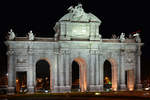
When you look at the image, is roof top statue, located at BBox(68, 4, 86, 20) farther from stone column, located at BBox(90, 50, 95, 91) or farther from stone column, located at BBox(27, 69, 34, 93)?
stone column, located at BBox(27, 69, 34, 93)

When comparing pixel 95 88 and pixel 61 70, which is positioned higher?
pixel 61 70

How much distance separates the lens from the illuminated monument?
56.7 meters

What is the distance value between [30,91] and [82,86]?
11948 millimetres

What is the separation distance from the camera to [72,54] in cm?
5878

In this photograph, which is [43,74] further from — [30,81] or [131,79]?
[131,79]

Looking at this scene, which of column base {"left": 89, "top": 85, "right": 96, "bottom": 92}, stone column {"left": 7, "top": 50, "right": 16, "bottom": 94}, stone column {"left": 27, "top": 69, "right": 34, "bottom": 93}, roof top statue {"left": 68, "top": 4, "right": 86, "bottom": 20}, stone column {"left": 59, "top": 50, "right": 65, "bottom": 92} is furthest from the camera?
roof top statue {"left": 68, "top": 4, "right": 86, "bottom": 20}

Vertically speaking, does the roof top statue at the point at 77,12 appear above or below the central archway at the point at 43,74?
above

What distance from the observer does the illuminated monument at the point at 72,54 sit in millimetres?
56688

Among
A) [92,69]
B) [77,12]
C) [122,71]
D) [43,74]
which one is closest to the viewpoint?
[77,12]

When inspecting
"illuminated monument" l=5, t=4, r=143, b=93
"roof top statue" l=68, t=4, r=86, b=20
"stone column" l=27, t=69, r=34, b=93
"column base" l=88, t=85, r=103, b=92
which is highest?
"roof top statue" l=68, t=4, r=86, b=20

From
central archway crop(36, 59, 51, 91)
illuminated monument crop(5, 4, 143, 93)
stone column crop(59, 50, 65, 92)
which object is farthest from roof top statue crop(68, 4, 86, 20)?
central archway crop(36, 59, 51, 91)

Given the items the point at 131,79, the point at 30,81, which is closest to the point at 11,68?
the point at 30,81

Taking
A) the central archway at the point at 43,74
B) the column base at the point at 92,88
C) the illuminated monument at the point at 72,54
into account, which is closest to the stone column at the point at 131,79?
the illuminated monument at the point at 72,54

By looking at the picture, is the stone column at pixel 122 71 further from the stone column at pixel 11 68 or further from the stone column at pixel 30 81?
the stone column at pixel 11 68
